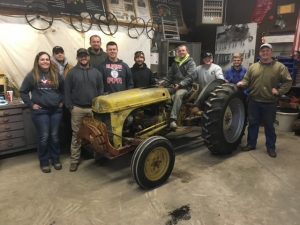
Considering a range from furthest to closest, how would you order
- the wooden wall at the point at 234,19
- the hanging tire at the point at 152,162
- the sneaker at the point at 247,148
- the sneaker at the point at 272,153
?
the wooden wall at the point at 234,19 < the sneaker at the point at 247,148 < the sneaker at the point at 272,153 < the hanging tire at the point at 152,162

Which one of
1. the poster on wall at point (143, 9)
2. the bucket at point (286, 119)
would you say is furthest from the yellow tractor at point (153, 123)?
the poster on wall at point (143, 9)

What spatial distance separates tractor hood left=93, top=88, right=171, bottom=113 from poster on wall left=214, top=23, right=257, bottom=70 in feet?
9.88

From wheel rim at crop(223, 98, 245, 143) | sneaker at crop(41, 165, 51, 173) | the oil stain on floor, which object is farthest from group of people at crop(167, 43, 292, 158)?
sneaker at crop(41, 165, 51, 173)

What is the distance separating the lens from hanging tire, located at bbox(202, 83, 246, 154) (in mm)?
3430

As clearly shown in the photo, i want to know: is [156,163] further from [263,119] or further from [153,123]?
[263,119]

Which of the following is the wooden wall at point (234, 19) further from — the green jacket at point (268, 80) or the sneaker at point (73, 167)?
the sneaker at point (73, 167)

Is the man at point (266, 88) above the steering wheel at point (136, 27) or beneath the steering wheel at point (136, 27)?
beneath

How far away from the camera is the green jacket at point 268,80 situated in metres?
3.48

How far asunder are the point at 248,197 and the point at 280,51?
11.9ft

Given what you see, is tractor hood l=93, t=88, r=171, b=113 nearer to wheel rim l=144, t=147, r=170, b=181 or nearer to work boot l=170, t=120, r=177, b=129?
work boot l=170, t=120, r=177, b=129

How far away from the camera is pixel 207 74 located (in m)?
4.15

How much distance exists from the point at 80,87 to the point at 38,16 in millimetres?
1895

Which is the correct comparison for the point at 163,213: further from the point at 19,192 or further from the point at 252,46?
the point at 252,46

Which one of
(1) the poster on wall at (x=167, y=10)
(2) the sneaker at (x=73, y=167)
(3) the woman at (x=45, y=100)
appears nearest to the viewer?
(3) the woman at (x=45, y=100)
